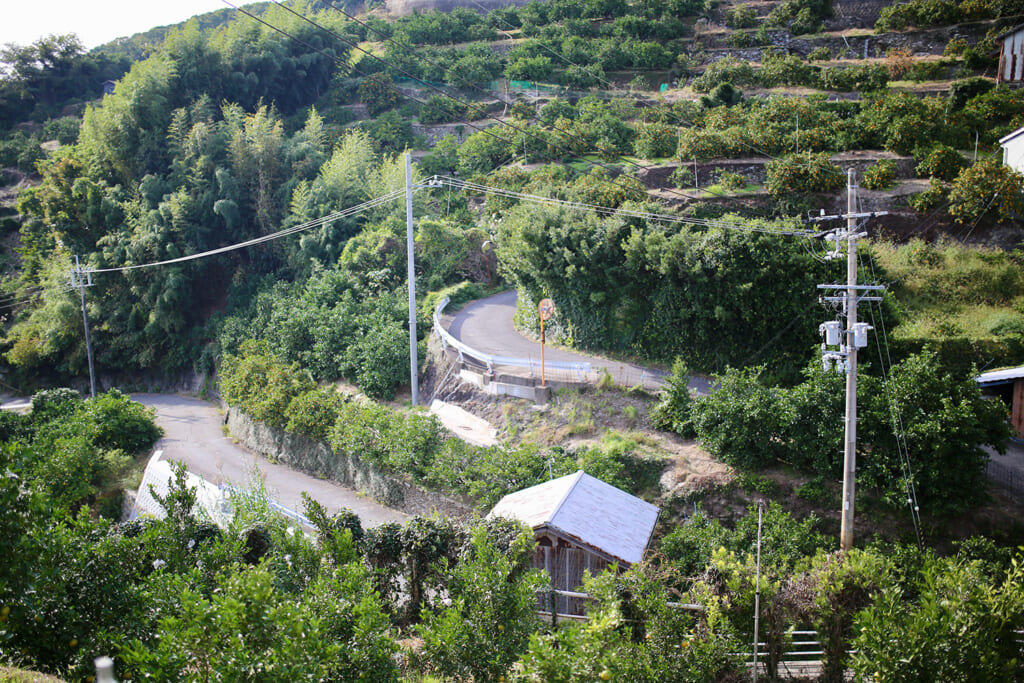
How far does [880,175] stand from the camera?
65.6 feet

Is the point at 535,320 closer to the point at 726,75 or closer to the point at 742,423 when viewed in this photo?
the point at 742,423

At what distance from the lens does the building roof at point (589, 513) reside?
10.1m

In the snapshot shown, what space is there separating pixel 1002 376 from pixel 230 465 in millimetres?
19654

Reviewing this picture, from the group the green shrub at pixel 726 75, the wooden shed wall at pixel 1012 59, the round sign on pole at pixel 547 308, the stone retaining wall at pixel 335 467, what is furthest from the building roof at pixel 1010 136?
the stone retaining wall at pixel 335 467

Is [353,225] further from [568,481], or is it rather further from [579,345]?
[568,481]

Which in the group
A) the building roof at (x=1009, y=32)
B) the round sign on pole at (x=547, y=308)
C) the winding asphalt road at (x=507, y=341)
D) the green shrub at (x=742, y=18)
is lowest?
the winding asphalt road at (x=507, y=341)

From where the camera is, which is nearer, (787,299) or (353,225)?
(787,299)

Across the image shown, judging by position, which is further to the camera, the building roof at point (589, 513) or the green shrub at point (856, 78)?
the green shrub at point (856, 78)

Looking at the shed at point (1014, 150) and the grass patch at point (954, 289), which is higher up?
the shed at point (1014, 150)

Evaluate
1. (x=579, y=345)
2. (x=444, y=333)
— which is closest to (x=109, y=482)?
(x=444, y=333)

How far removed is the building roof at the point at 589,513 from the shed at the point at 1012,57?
22909mm

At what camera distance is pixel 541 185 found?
23875 mm

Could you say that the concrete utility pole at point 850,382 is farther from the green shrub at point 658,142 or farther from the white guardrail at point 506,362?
the green shrub at point 658,142

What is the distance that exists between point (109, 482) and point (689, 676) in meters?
17.1
